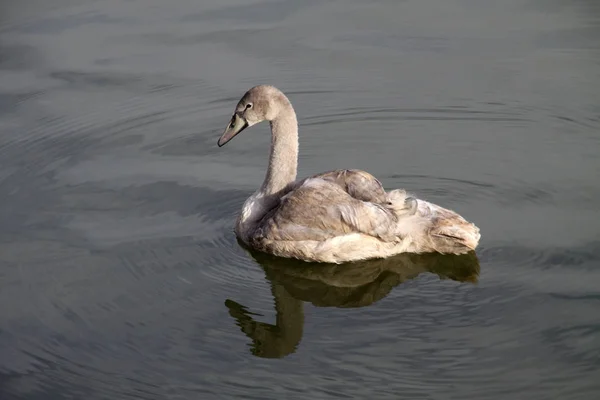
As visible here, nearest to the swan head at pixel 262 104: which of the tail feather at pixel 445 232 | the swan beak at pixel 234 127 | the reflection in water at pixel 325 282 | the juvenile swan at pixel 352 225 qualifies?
the swan beak at pixel 234 127

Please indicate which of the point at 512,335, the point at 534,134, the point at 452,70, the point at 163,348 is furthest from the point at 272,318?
the point at 452,70

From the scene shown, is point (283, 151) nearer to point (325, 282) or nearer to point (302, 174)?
point (302, 174)

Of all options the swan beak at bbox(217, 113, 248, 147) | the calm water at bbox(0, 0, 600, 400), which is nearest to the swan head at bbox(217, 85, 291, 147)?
the swan beak at bbox(217, 113, 248, 147)

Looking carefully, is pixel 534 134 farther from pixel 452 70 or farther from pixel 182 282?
pixel 182 282

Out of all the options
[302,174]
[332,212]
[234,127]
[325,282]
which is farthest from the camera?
[302,174]

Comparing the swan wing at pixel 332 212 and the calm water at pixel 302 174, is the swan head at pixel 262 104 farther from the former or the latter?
the calm water at pixel 302 174

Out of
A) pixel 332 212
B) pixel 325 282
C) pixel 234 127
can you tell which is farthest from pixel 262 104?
pixel 325 282

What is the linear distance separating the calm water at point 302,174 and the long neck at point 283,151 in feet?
2.22

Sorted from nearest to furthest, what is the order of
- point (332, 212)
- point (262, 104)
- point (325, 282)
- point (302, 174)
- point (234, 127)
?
1. point (325, 282)
2. point (332, 212)
3. point (262, 104)
4. point (234, 127)
5. point (302, 174)

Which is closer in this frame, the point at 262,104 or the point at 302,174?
the point at 262,104

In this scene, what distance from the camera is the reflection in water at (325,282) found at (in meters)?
8.85

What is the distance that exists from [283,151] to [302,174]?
1.20 metres

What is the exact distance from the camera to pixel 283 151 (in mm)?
10367

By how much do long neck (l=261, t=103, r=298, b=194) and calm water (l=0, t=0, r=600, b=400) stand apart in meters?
0.68
